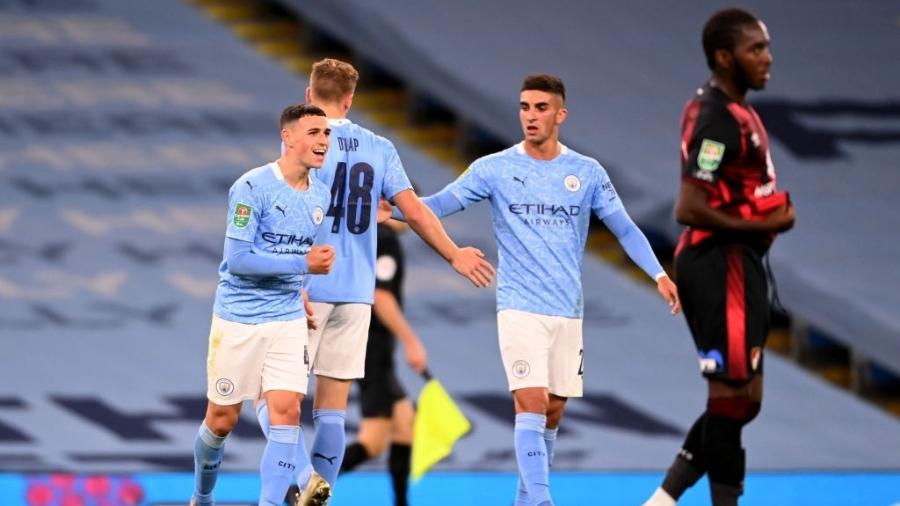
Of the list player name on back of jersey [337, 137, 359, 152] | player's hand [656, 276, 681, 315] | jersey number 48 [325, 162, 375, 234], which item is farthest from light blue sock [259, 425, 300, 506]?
player's hand [656, 276, 681, 315]

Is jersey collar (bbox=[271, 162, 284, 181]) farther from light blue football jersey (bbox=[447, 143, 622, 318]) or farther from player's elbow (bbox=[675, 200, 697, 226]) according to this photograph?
player's elbow (bbox=[675, 200, 697, 226])

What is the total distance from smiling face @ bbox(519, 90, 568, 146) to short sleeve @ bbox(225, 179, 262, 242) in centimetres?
142

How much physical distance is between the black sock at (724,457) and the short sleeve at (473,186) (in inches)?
76.0

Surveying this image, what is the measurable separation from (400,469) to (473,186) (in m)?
2.50

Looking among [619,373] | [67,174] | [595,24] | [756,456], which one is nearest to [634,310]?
[619,373]

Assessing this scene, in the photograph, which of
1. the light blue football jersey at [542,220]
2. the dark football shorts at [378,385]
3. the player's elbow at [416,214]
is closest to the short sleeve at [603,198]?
the light blue football jersey at [542,220]

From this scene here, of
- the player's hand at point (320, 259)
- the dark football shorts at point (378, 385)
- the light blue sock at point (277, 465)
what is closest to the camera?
the player's hand at point (320, 259)

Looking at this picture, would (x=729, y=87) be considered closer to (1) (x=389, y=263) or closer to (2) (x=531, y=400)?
(2) (x=531, y=400)

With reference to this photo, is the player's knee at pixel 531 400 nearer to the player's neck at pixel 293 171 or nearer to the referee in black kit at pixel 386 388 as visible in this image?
the player's neck at pixel 293 171

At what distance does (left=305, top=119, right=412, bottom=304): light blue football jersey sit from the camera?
7789 millimetres

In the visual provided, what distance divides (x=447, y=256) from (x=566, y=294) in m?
0.63

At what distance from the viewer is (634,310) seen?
1484cm

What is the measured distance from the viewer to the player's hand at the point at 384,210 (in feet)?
26.6

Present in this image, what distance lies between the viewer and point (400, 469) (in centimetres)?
1002
